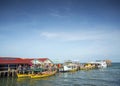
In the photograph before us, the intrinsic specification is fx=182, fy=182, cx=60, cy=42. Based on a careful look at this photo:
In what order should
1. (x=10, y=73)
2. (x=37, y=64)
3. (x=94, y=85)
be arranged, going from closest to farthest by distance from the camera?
(x=94, y=85) → (x=10, y=73) → (x=37, y=64)

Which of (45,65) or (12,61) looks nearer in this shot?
(12,61)

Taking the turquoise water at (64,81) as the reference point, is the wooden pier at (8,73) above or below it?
above

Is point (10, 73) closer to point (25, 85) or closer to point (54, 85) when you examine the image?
point (25, 85)

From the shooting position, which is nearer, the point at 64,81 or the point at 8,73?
the point at 64,81

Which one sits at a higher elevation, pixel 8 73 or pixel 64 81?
pixel 8 73

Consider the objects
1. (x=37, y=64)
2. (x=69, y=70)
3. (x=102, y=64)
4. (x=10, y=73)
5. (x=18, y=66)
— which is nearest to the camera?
(x=10, y=73)

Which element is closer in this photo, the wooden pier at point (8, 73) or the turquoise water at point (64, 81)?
the turquoise water at point (64, 81)

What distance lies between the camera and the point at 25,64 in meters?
61.6

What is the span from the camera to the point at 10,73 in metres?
55.2

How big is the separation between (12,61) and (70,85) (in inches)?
1010

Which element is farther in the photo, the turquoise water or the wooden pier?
the wooden pier

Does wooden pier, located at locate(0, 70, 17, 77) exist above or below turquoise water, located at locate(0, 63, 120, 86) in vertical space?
above

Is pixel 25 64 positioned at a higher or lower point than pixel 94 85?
higher

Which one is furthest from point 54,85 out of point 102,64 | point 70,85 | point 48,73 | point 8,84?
point 102,64
